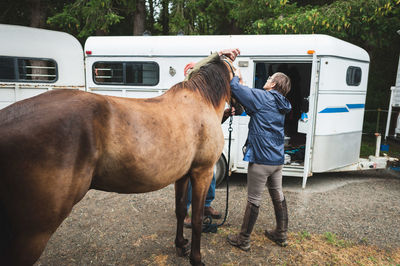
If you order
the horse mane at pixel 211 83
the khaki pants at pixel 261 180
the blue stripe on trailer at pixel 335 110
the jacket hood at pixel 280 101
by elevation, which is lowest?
the khaki pants at pixel 261 180

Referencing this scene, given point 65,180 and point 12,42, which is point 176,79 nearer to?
point 12,42

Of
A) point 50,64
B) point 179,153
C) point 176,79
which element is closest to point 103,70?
point 50,64

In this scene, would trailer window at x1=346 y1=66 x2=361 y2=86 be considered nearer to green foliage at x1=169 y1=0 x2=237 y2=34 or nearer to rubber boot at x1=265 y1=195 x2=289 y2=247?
rubber boot at x1=265 y1=195 x2=289 y2=247

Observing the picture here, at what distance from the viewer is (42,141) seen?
153 cm

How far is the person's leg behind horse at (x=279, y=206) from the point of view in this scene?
294 centimetres

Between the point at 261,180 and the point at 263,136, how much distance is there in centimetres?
45

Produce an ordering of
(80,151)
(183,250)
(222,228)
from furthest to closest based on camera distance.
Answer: (222,228) < (183,250) < (80,151)

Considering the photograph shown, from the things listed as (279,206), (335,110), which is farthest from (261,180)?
(335,110)

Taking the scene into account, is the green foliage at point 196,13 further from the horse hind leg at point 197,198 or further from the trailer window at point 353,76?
the horse hind leg at point 197,198

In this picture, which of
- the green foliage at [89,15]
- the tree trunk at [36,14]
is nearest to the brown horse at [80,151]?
the green foliage at [89,15]

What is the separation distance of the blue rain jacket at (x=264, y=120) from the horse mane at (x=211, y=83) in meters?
0.10

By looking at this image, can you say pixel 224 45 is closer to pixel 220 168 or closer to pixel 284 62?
pixel 284 62

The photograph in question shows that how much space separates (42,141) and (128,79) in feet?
12.0

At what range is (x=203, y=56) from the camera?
4.71 m
